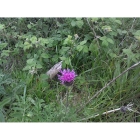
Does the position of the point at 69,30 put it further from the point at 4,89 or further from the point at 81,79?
the point at 4,89

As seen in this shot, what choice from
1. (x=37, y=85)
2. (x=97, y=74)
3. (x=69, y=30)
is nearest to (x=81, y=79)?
(x=97, y=74)

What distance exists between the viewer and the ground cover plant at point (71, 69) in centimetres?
134

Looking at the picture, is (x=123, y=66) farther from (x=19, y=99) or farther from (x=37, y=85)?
(x=19, y=99)

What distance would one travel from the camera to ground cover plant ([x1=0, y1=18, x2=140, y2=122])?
134 cm

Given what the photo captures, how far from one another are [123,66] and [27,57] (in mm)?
555

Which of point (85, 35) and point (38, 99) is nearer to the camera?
point (38, 99)

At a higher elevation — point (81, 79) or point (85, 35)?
point (85, 35)

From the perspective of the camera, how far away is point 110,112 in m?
1.35

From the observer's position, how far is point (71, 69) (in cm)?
153
